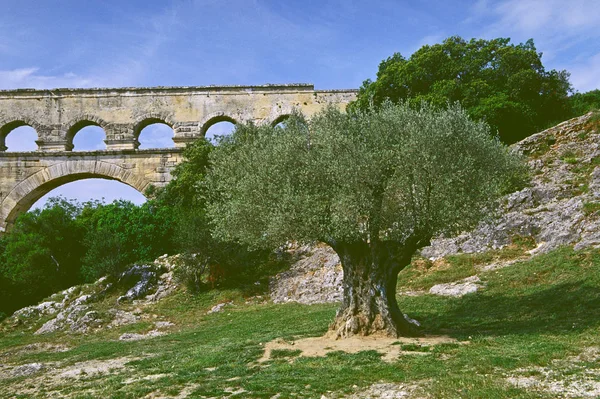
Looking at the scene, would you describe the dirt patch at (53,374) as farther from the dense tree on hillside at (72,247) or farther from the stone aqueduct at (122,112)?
the stone aqueduct at (122,112)

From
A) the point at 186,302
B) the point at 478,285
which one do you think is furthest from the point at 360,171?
the point at 186,302

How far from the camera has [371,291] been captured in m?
14.2

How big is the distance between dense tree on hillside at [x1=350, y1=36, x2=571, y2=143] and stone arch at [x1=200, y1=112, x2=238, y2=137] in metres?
10.8

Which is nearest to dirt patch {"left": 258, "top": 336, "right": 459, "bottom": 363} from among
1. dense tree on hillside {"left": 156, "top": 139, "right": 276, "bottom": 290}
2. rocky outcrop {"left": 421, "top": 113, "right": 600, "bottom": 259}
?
rocky outcrop {"left": 421, "top": 113, "right": 600, "bottom": 259}

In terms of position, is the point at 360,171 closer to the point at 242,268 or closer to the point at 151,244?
the point at 242,268

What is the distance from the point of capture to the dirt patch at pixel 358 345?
12438mm

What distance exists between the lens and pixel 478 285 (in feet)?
66.2

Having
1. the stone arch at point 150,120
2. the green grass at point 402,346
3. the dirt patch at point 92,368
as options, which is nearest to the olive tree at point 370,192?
the green grass at point 402,346

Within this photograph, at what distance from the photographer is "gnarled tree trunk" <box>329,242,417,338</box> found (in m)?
14.1

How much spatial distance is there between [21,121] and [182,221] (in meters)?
19.6

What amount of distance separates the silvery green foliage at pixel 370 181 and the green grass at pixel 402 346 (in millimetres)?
3044

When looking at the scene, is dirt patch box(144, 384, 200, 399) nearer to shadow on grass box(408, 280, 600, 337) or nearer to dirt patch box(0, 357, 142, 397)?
dirt patch box(0, 357, 142, 397)

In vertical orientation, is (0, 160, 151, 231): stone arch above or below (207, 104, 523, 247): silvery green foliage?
above

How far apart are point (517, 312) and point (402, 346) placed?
217 inches
